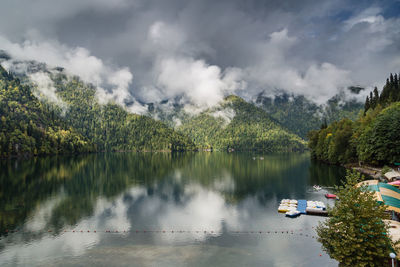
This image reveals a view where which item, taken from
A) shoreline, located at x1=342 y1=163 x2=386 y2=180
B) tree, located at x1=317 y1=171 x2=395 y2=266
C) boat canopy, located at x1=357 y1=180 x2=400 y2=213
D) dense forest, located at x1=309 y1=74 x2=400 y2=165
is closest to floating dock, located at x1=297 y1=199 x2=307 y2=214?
boat canopy, located at x1=357 y1=180 x2=400 y2=213

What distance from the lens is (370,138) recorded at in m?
91.1

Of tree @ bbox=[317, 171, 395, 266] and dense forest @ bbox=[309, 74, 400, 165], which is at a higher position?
dense forest @ bbox=[309, 74, 400, 165]

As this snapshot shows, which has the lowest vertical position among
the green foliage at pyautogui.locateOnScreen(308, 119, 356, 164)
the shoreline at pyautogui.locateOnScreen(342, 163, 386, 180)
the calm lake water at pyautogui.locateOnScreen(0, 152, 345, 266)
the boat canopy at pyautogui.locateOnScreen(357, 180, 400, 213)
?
the calm lake water at pyautogui.locateOnScreen(0, 152, 345, 266)

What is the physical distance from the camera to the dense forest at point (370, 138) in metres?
83.2

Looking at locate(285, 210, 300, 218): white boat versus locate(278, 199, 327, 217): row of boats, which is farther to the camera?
locate(278, 199, 327, 217): row of boats

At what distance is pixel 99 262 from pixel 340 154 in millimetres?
117329

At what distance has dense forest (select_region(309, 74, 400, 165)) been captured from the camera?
273 feet

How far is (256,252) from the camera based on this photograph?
34156 mm

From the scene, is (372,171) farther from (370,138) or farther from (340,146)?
(340,146)

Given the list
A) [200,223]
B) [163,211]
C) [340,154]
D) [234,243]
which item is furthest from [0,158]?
[340,154]

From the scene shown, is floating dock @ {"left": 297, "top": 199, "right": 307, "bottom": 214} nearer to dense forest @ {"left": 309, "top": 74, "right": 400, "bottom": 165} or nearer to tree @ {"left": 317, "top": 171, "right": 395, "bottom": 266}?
tree @ {"left": 317, "top": 171, "right": 395, "bottom": 266}

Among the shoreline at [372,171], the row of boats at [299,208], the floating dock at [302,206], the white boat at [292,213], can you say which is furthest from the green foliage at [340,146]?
the white boat at [292,213]


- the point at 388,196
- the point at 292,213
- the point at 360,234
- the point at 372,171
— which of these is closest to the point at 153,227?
the point at 292,213

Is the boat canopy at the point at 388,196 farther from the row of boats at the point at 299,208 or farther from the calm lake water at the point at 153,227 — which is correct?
the calm lake water at the point at 153,227
